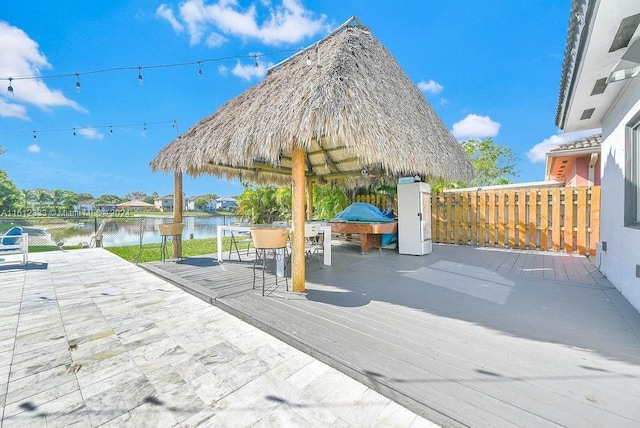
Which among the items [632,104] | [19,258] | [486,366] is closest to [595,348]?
[486,366]

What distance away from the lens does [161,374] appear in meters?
2.11

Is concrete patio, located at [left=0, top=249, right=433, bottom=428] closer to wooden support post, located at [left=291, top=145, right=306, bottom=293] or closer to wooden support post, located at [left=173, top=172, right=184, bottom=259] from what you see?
wooden support post, located at [left=291, top=145, right=306, bottom=293]

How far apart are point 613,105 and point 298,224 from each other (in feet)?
16.4

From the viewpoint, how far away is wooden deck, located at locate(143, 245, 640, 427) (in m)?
1.64

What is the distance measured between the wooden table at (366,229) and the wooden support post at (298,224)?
3.43 metres

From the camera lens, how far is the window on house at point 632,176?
331 centimetres

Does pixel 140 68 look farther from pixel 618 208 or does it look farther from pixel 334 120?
pixel 618 208

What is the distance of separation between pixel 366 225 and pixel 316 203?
184 inches

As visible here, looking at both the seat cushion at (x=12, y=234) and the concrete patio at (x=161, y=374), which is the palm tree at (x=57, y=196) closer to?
the seat cushion at (x=12, y=234)

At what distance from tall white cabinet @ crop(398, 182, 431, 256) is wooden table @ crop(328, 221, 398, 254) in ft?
1.25

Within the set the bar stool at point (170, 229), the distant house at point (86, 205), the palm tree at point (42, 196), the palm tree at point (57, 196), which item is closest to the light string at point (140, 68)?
the bar stool at point (170, 229)

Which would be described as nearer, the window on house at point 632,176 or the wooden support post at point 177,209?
the window on house at point 632,176

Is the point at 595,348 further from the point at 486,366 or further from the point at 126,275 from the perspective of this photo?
the point at 126,275

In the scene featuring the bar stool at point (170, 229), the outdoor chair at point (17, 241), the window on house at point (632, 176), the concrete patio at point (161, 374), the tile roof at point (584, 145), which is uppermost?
the tile roof at point (584, 145)
